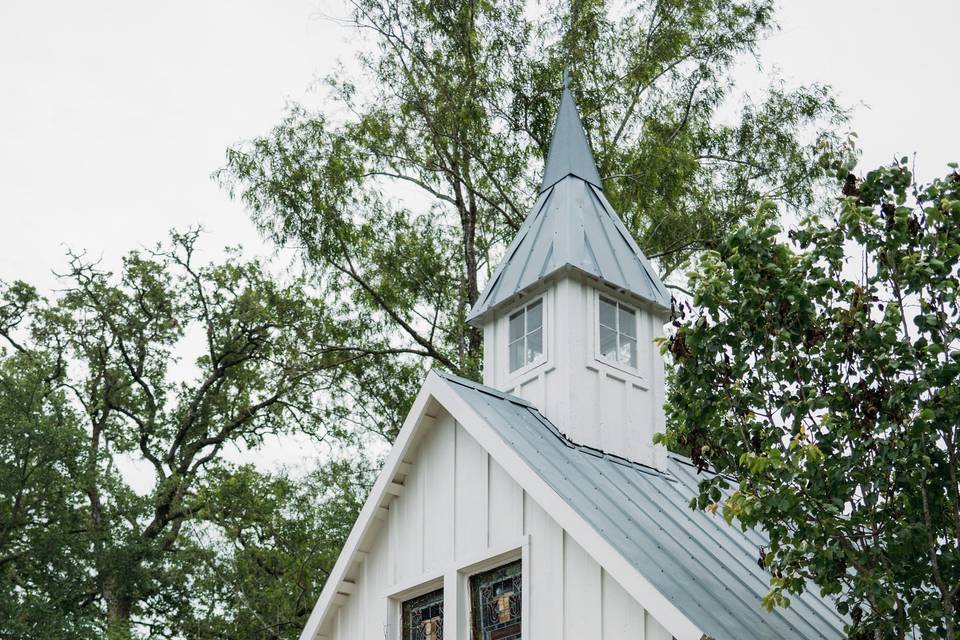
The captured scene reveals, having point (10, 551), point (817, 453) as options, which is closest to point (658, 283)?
point (817, 453)

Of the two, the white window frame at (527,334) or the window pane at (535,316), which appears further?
the window pane at (535,316)

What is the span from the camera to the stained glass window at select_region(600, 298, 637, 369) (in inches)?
598

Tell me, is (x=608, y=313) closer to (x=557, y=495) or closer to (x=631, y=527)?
(x=631, y=527)

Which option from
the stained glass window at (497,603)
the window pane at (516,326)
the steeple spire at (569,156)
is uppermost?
the steeple spire at (569,156)

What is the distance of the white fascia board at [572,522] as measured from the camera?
Result: 928cm

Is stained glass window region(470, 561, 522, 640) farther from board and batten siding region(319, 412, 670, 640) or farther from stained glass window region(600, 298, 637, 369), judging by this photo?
stained glass window region(600, 298, 637, 369)

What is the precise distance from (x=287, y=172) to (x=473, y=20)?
16.4 feet

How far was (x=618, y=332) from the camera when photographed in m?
15.3

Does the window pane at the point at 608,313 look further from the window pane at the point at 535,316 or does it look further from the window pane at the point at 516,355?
the window pane at the point at 516,355

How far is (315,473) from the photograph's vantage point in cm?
2569

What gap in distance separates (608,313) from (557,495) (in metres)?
4.87

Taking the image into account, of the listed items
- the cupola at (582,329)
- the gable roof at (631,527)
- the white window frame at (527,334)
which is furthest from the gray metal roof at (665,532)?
the white window frame at (527,334)

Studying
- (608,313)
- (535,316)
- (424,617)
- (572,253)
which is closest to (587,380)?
(608,313)

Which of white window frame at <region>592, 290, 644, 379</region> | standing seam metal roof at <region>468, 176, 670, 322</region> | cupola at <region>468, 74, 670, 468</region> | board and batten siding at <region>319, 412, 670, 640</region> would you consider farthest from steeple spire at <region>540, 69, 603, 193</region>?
board and batten siding at <region>319, 412, 670, 640</region>
